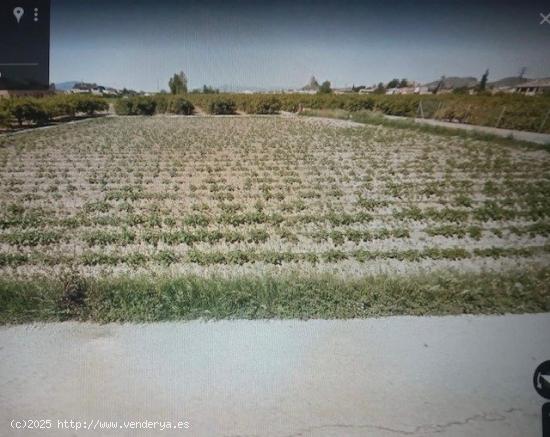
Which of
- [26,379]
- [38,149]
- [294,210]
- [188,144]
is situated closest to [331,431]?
[26,379]

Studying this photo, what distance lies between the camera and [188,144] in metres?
10.6

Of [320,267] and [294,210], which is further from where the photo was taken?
[294,210]

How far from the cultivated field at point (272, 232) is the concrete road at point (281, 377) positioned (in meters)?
0.24

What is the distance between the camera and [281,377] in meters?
2.02

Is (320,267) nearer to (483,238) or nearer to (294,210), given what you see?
(294,210)

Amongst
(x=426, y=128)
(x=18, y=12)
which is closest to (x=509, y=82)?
(x=18, y=12)

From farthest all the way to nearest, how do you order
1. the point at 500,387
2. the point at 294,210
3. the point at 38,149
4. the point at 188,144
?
the point at 188,144, the point at 38,149, the point at 294,210, the point at 500,387

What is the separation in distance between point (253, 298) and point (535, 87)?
11.7 feet

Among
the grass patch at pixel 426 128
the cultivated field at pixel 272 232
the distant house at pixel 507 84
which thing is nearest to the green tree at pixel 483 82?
the distant house at pixel 507 84

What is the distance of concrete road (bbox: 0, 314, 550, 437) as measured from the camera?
179 cm

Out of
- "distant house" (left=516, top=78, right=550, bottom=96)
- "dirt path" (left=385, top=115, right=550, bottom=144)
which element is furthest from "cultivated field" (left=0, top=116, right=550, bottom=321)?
"distant house" (left=516, top=78, right=550, bottom=96)

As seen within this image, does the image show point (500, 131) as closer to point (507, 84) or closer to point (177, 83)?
point (507, 84)

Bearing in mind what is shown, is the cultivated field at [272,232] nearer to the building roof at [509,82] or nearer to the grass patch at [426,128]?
the grass patch at [426,128]

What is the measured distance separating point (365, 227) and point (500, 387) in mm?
2828
